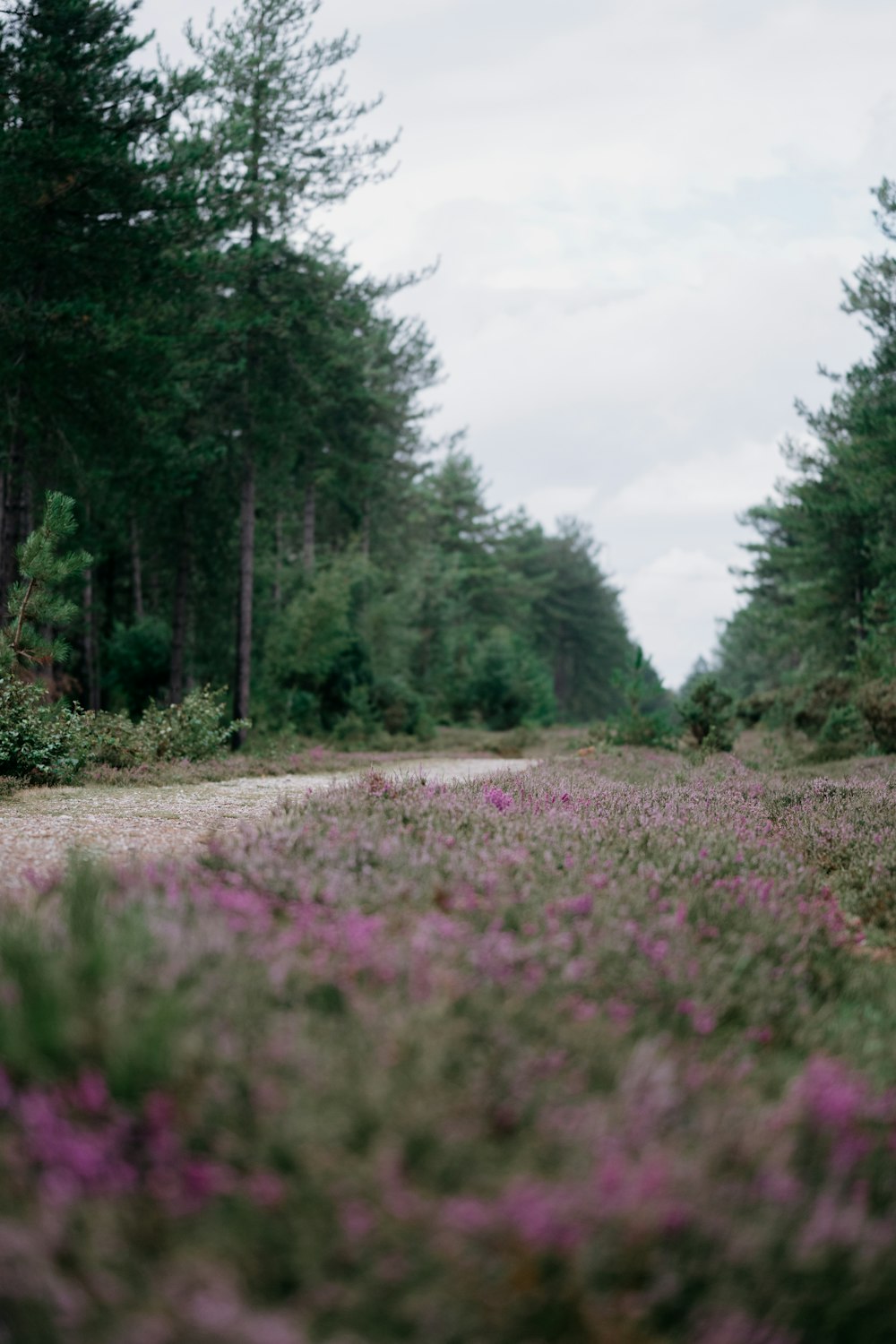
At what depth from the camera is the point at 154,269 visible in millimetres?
16516

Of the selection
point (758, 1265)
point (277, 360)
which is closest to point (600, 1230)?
point (758, 1265)

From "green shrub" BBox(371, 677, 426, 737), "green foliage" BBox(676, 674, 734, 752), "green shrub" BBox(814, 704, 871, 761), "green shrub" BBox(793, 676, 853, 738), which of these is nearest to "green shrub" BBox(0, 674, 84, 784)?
"green foliage" BBox(676, 674, 734, 752)

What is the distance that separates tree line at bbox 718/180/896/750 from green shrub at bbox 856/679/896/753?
18mm

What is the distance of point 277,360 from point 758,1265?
22.8 m

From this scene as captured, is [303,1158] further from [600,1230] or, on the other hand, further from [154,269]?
[154,269]

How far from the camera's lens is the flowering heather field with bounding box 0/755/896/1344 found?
80.7 inches

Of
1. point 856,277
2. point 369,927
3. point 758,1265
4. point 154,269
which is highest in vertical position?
point 856,277

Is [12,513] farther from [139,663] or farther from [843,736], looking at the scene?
[843,736]

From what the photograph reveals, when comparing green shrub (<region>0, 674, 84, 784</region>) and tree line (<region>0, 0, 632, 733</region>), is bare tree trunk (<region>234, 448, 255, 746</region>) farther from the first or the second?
green shrub (<region>0, 674, 84, 784</region>)

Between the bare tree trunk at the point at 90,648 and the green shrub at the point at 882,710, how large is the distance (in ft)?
62.3

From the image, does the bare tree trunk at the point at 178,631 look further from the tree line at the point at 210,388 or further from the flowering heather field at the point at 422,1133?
the flowering heather field at the point at 422,1133

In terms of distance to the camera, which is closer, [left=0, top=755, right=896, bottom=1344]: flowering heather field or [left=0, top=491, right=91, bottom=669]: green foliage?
[left=0, top=755, right=896, bottom=1344]: flowering heather field

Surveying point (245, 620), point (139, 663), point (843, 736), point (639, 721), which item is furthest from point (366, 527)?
point (843, 736)

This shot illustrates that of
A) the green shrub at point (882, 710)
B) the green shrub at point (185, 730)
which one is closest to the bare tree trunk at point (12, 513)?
the green shrub at point (185, 730)
